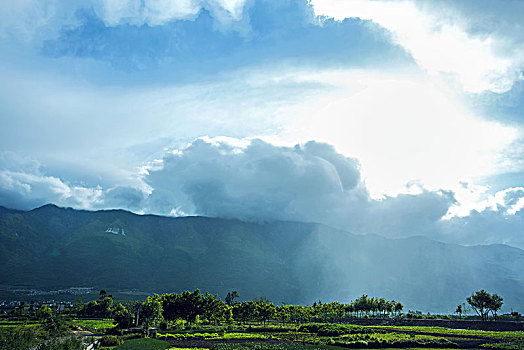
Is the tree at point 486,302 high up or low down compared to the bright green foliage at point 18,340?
down

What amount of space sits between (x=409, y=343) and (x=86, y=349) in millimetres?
49831

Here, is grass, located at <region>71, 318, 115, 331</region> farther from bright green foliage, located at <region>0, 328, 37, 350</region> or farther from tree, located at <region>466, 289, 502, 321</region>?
tree, located at <region>466, 289, 502, 321</region>

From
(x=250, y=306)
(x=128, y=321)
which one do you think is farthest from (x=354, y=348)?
(x=250, y=306)

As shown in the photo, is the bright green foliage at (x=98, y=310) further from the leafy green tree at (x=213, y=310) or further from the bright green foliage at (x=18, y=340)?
the bright green foliage at (x=18, y=340)

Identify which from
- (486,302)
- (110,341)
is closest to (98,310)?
(110,341)

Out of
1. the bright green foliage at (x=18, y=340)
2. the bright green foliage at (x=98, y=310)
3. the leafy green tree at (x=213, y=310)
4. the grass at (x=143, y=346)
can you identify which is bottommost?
the bright green foliage at (x=98, y=310)

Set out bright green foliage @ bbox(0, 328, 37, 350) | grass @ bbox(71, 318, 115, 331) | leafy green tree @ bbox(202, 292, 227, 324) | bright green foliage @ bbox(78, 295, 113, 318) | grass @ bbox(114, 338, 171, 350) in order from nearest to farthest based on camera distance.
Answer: bright green foliage @ bbox(0, 328, 37, 350)
grass @ bbox(114, 338, 171, 350)
grass @ bbox(71, 318, 115, 331)
leafy green tree @ bbox(202, 292, 227, 324)
bright green foliage @ bbox(78, 295, 113, 318)

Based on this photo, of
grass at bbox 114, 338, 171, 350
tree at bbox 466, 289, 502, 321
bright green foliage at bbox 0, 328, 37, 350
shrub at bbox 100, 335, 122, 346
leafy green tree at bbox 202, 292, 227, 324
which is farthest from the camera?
tree at bbox 466, 289, 502, 321

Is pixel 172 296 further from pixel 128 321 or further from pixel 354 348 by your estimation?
pixel 354 348

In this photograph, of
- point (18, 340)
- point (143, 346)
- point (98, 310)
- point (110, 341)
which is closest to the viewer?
point (18, 340)

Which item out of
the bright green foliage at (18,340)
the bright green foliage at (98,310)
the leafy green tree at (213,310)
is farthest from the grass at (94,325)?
the bright green foliage at (18,340)

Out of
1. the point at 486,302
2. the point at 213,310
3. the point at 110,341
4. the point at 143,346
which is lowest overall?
the point at 213,310

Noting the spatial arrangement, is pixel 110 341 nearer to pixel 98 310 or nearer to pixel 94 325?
pixel 94 325

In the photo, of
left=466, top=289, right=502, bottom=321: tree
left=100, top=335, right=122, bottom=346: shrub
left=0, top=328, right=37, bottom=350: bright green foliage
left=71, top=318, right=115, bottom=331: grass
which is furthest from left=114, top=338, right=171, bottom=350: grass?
left=466, top=289, right=502, bottom=321: tree
